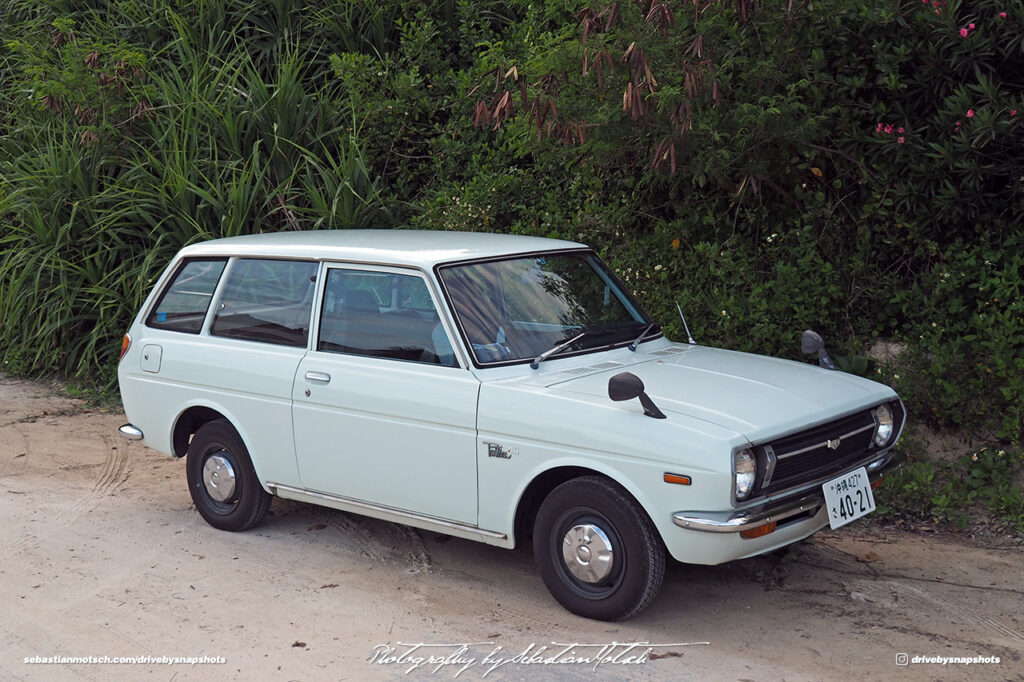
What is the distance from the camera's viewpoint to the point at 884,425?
16.5 ft

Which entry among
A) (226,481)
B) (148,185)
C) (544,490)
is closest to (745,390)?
(544,490)

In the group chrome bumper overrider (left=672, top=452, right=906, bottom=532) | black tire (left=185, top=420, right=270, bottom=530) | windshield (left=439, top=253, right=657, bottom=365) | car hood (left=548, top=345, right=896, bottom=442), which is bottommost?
black tire (left=185, top=420, right=270, bottom=530)

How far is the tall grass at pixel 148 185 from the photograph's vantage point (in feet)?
31.7

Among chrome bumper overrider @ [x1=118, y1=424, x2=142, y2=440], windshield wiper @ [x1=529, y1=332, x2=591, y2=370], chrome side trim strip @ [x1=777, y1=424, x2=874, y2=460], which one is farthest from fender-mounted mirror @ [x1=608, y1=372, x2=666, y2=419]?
chrome bumper overrider @ [x1=118, y1=424, x2=142, y2=440]

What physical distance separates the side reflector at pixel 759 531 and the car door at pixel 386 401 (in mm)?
1250

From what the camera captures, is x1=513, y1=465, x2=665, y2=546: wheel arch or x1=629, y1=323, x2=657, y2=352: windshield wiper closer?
x1=513, y1=465, x2=665, y2=546: wheel arch

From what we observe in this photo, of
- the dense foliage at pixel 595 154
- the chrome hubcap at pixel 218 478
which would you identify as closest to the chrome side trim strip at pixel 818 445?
the dense foliage at pixel 595 154

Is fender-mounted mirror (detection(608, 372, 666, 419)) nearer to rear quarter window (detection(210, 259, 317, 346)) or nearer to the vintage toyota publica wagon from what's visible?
the vintage toyota publica wagon

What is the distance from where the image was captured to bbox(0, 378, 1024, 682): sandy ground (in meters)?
4.25

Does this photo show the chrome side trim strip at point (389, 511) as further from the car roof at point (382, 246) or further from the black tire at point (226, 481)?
the car roof at point (382, 246)

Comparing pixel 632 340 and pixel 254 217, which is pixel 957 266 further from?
pixel 254 217

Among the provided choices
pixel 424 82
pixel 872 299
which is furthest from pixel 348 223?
pixel 872 299

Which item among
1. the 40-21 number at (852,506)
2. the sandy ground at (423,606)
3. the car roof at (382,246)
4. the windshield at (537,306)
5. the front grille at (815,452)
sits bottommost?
the sandy ground at (423,606)

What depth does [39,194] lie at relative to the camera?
10234mm
